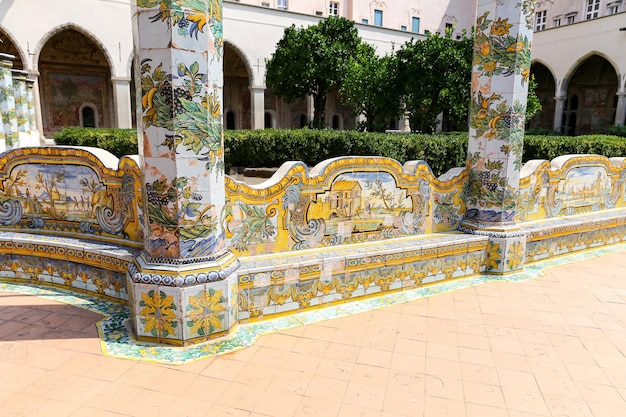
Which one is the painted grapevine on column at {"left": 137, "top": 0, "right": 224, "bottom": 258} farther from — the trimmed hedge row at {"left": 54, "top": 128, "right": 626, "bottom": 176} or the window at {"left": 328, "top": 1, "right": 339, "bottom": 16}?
the window at {"left": 328, "top": 1, "right": 339, "bottom": 16}

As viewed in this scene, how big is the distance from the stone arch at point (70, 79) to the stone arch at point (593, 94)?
26.0 meters

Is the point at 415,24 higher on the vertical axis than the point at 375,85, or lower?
higher

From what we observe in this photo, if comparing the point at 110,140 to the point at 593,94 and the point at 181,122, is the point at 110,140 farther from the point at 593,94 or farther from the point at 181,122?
the point at 593,94

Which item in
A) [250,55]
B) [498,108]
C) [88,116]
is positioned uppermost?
[250,55]

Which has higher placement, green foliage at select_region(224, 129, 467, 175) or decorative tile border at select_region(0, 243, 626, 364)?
green foliage at select_region(224, 129, 467, 175)

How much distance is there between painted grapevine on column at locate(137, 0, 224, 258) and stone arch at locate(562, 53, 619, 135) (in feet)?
88.4

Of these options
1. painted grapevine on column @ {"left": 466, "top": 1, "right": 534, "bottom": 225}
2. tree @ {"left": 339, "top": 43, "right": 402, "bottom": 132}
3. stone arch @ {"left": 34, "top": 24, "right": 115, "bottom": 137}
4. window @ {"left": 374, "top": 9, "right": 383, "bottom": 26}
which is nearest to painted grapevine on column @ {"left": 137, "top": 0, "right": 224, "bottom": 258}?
painted grapevine on column @ {"left": 466, "top": 1, "right": 534, "bottom": 225}

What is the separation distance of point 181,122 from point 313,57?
17149 millimetres

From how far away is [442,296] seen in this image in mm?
4676

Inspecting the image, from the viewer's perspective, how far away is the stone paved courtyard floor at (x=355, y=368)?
9.11ft

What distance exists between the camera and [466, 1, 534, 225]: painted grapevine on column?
16.6 feet

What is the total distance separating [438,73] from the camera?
14531 millimetres

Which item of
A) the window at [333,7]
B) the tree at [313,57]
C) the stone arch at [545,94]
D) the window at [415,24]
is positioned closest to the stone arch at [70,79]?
the tree at [313,57]

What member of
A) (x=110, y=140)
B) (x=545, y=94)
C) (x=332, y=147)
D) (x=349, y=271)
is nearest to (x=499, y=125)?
(x=349, y=271)
